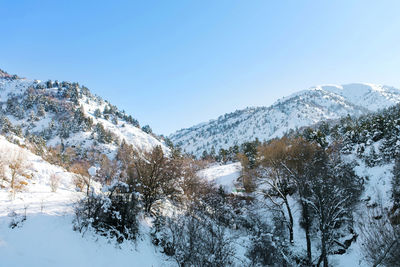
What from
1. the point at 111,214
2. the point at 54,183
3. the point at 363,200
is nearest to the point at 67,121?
the point at 54,183

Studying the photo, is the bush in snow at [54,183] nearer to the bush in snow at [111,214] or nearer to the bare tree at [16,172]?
the bare tree at [16,172]

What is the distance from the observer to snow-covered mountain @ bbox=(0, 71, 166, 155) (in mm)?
106812

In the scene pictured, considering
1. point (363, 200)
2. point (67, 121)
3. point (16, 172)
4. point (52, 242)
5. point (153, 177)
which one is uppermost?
point (67, 121)

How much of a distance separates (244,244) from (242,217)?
7.87 meters

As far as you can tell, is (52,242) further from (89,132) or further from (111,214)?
(89,132)

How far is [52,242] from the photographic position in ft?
29.0

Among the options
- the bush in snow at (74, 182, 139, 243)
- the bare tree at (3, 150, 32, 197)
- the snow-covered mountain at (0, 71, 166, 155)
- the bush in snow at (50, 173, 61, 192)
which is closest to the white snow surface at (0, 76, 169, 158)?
the snow-covered mountain at (0, 71, 166, 155)

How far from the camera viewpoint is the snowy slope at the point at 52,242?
7805 mm

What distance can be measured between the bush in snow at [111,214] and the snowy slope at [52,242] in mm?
498

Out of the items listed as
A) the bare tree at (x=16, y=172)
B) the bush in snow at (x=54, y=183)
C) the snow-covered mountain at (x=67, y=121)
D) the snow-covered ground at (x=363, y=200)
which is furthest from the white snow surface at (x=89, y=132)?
the snow-covered ground at (x=363, y=200)

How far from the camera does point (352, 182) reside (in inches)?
852

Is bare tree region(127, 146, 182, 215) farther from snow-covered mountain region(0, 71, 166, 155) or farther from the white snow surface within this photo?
snow-covered mountain region(0, 71, 166, 155)

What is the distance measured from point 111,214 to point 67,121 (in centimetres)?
14627

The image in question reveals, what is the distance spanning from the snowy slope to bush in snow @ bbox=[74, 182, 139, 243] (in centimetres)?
50
